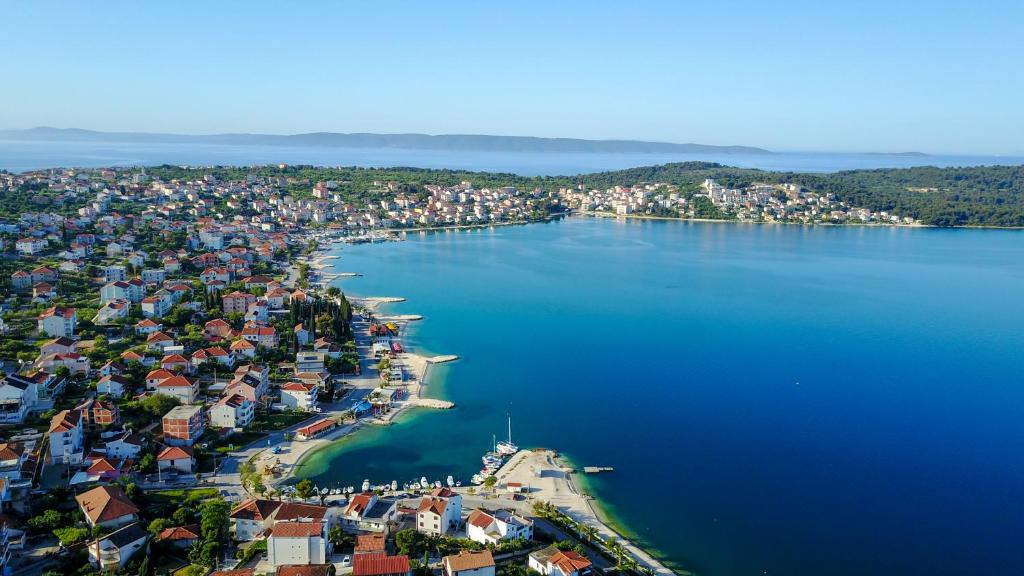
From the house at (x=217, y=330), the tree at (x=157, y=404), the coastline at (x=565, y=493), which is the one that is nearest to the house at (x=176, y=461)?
the coastline at (x=565, y=493)

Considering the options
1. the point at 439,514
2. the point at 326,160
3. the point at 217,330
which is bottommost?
the point at 439,514

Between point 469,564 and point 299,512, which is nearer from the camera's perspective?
point 469,564

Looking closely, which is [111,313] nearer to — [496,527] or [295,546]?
[295,546]

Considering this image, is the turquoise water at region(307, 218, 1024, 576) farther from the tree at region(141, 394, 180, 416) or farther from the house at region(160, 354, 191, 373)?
the house at region(160, 354, 191, 373)

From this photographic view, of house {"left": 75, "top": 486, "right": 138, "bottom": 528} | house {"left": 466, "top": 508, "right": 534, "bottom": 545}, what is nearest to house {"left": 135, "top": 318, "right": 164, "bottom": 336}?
house {"left": 75, "top": 486, "right": 138, "bottom": 528}

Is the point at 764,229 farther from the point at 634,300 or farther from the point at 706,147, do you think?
the point at 706,147

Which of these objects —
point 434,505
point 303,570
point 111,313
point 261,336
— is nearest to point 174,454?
point 303,570
